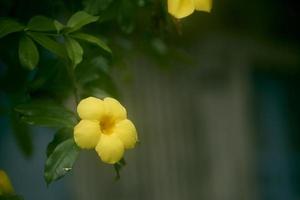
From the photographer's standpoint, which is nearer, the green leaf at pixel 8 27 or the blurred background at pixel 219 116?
the green leaf at pixel 8 27

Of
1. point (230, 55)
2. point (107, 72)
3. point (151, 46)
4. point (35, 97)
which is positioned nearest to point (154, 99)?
point (230, 55)

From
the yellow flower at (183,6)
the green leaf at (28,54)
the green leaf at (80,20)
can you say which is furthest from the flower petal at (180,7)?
the green leaf at (28,54)

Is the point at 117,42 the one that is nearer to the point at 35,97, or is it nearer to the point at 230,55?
the point at 35,97

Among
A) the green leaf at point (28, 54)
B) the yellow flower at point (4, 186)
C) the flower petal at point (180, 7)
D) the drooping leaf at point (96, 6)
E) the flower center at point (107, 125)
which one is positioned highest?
the drooping leaf at point (96, 6)

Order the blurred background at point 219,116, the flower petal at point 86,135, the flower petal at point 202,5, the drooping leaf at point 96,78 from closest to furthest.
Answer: the flower petal at point 86,135, the flower petal at point 202,5, the drooping leaf at point 96,78, the blurred background at point 219,116

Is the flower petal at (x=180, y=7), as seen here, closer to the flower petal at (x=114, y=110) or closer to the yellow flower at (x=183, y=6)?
the yellow flower at (x=183, y=6)

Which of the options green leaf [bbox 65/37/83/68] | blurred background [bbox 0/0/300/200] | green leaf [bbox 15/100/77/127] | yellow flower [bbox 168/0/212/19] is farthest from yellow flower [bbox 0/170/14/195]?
blurred background [bbox 0/0/300/200]
